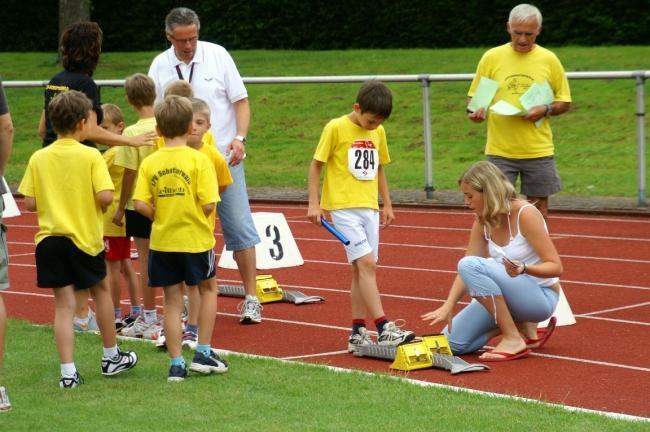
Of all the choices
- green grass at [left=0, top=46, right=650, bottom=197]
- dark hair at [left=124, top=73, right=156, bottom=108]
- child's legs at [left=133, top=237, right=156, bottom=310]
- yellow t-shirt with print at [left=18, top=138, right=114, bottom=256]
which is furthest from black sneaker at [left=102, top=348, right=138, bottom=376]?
green grass at [left=0, top=46, right=650, bottom=197]

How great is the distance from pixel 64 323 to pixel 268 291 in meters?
3.13

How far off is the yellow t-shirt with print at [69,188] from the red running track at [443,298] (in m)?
1.59

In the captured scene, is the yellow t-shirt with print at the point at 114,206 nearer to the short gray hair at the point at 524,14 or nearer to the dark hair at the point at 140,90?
the dark hair at the point at 140,90

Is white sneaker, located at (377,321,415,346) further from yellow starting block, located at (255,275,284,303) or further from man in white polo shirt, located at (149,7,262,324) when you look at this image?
yellow starting block, located at (255,275,284,303)

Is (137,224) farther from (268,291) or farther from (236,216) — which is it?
(268,291)

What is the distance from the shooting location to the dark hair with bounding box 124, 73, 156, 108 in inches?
356

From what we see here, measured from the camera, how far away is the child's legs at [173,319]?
755 centimetres

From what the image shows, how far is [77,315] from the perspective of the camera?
29.7 feet

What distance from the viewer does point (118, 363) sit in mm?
7691

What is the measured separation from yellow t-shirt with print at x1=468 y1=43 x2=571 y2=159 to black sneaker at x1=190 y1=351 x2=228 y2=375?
389 cm

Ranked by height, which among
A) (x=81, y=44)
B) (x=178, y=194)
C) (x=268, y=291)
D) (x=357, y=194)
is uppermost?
(x=81, y=44)

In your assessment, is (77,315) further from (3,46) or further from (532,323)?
(3,46)

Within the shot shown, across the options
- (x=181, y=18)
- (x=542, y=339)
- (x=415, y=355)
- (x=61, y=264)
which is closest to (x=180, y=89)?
(x=181, y=18)

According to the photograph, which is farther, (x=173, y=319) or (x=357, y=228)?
(x=357, y=228)
